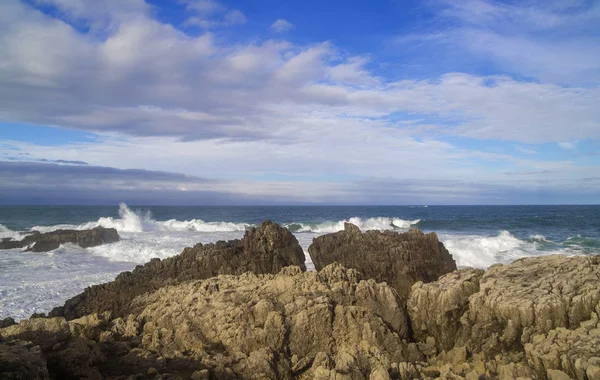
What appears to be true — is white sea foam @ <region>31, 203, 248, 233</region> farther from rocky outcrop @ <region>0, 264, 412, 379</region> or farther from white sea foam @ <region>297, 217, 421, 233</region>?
rocky outcrop @ <region>0, 264, 412, 379</region>

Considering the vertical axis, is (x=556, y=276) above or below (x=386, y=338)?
above

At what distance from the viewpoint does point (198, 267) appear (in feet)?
35.1

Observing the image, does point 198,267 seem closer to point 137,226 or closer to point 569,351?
point 569,351

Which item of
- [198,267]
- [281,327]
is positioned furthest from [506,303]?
[198,267]

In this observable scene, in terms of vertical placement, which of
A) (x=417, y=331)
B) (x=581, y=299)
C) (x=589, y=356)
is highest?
(x=581, y=299)

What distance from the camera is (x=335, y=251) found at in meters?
11.6

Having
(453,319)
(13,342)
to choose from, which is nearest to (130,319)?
(13,342)

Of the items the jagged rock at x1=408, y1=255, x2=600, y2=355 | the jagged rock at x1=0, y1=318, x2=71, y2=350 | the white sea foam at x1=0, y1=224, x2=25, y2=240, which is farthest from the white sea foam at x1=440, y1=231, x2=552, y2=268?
the white sea foam at x1=0, y1=224, x2=25, y2=240

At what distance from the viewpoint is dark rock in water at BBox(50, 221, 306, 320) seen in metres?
10.0

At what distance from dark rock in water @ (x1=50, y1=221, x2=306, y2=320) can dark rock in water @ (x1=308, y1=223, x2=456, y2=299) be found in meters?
0.86

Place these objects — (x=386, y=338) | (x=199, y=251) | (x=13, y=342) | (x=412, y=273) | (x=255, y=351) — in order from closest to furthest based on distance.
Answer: (x=13, y=342) < (x=255, y=351) < (x=386, y=338) < (x=412, y=273) < (x=199, y=251)

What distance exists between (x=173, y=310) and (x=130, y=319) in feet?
2.18

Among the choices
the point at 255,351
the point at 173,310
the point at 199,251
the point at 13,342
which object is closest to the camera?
the point at 13,342

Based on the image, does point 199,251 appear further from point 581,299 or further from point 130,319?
point 581,299
